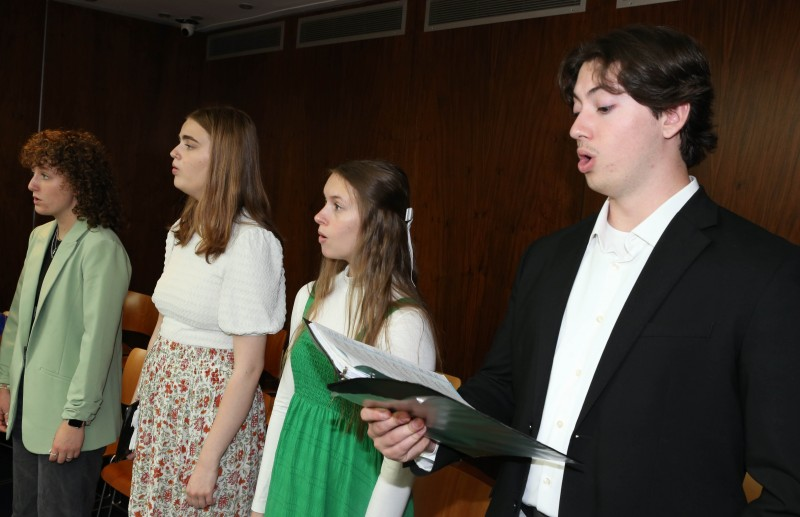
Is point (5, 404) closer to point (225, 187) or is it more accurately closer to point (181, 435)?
point (181, 435)

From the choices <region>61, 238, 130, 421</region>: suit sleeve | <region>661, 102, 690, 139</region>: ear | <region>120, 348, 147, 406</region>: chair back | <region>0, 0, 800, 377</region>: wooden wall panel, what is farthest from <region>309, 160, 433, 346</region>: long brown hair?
<region>0, 0, 800, 377</region>: wooden wall panel

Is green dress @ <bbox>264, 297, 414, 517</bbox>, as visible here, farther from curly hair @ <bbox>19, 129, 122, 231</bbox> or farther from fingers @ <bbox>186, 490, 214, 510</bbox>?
curly hair @ <bbox>19, 129, 122, 231</bbox>

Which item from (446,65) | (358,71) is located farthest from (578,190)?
(358,71)

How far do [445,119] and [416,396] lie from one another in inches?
151

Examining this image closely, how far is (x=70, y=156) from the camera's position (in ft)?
9.05

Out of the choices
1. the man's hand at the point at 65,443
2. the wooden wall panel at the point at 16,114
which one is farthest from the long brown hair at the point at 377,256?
the wooden wall panel at the point at 16,114

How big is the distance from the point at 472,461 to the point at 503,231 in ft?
4.44

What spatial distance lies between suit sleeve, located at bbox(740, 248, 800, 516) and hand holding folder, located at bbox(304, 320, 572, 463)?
28 centimetres

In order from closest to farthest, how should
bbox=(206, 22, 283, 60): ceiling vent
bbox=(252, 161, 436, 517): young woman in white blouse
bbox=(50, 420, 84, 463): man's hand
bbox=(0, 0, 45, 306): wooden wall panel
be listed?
bbox=(252, 161, 436, 517): young woman in white blouse → bbox=(50, 420, 84, 463): man's hand → bbox=(0, 0, 45, 306): wooden wall panel → bbox=(206, 22, 283, 60): ceiling vent

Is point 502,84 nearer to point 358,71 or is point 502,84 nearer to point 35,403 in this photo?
point 358,71

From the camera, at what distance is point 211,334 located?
2160 millimetres

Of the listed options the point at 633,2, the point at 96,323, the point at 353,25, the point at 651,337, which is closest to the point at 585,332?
the point at 651,337

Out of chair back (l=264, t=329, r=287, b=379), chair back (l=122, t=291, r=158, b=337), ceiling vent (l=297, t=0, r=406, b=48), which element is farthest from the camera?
ceiling vent (l=297, t=0, r=406, b=48)

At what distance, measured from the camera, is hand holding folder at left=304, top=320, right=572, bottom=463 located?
1070 millimetres
